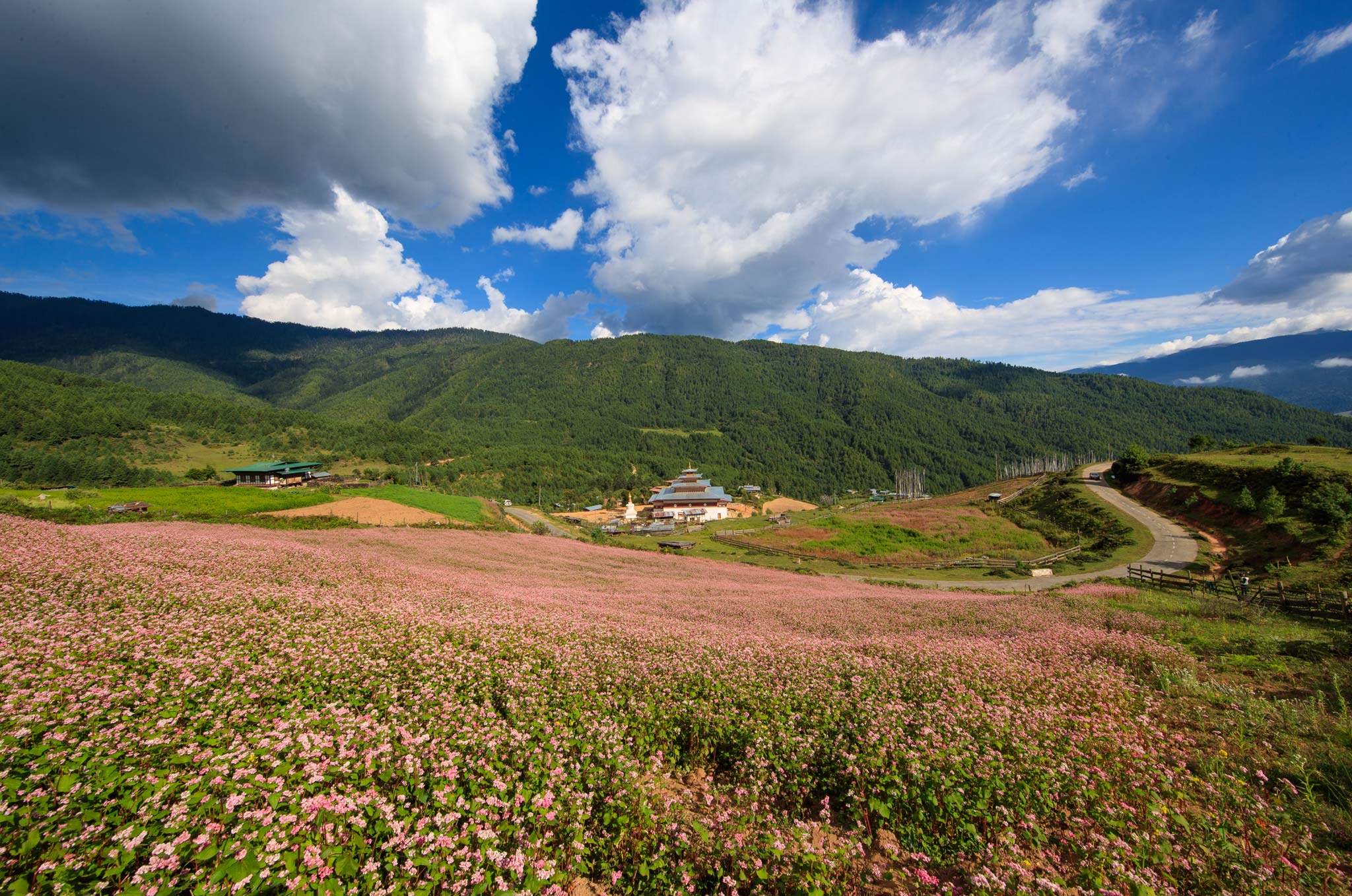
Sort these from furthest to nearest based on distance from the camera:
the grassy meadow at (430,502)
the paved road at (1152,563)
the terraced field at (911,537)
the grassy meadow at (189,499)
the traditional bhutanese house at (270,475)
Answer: the traditional bhutanese house at (270,475)
the grassy meadow at (430,502)
the terraced field at (911,537)
the paved road at (1152,563)
the grassy meadow at (189,499)

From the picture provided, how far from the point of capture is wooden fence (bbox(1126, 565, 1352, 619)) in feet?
56.6

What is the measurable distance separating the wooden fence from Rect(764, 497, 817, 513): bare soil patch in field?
74352 millimetres

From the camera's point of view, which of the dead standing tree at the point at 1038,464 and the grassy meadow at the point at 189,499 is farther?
the dead standing tree at the point at 1038,464

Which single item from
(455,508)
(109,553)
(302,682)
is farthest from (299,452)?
(302,682)

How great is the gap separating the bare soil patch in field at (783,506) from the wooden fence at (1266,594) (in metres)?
74.4

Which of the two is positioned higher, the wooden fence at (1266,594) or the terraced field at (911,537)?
the wooden fence at (1266,594)

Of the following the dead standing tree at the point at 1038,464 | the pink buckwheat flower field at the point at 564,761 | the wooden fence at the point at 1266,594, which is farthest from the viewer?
the dead standing tree at the point at 1038,464

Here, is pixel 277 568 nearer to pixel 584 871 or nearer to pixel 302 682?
pixel 302 682

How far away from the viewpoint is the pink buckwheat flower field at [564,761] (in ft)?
12.8

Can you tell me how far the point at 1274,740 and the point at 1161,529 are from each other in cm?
5281

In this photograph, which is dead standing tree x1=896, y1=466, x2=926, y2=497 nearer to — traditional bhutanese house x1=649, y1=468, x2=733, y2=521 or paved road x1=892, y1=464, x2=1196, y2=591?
traditional bhutanese house x1=649, y1=468, x2=733, y2=521

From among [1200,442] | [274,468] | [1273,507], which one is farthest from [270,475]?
[1200,442]

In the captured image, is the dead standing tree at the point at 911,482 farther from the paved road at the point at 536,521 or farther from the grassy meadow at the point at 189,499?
the grassy meadow at the point at 189,499

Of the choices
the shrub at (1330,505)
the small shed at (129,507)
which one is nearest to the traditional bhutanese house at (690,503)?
the small shed at (129,507)
